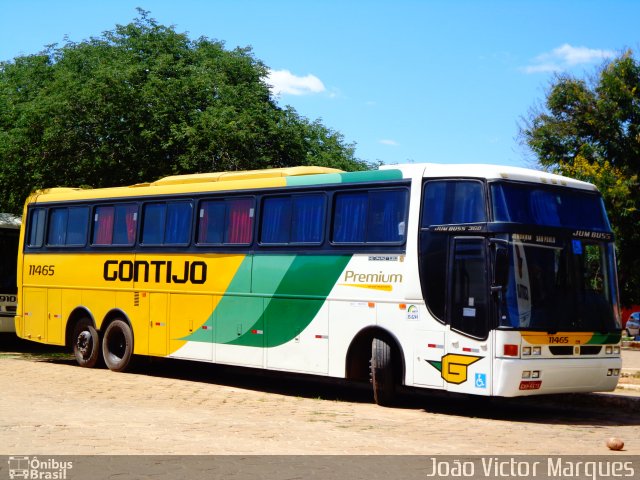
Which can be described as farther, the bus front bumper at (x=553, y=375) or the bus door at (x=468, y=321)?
the bus door at (x=468, y=321)

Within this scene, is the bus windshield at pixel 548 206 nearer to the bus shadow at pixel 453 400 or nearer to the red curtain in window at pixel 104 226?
the bus shadow at pixel 453 400

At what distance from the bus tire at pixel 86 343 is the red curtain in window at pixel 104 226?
1.73 m

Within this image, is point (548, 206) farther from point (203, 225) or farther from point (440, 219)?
point (203, 225)

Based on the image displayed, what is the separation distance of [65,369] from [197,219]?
14.1ft

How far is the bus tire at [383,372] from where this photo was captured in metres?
14.9

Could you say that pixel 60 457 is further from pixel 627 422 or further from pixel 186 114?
pixel 186 114

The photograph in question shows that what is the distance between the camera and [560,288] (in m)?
13.9

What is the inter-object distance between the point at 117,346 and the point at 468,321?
30.1 ft

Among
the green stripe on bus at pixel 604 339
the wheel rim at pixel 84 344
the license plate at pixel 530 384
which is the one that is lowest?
the wheel rim at pixel 84 344

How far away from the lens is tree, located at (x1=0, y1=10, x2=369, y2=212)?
27406mm

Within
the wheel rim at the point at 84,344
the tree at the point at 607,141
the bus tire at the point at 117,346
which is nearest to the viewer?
the bus tire at the point at 117,346

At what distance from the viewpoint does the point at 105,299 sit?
20.7 metres

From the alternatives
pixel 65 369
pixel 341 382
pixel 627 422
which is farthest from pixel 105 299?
pixel 627 422

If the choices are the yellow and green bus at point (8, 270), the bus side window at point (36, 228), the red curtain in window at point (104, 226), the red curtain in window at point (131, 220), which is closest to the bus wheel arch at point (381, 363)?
the red curtain in window at point (131, 220)
